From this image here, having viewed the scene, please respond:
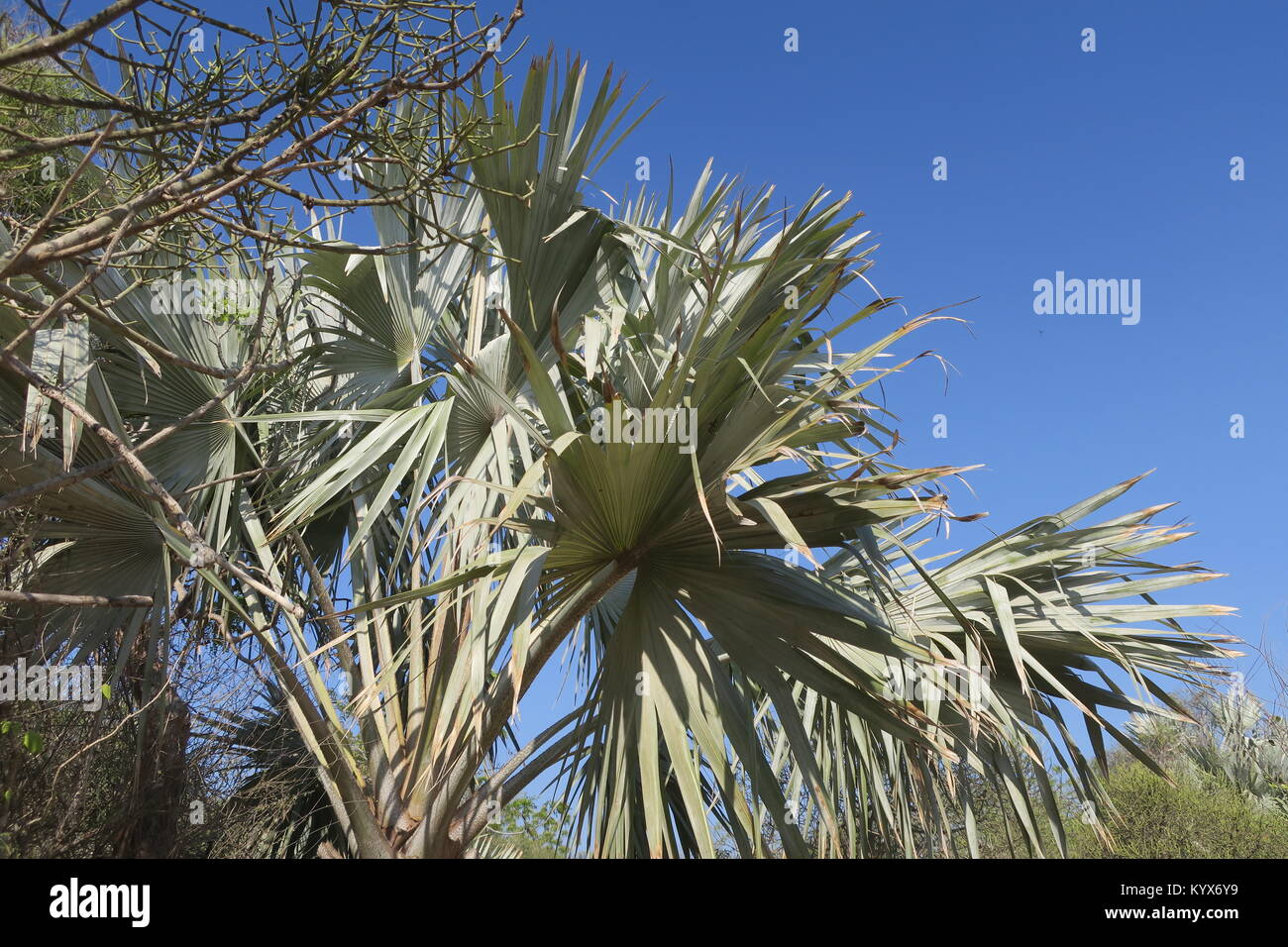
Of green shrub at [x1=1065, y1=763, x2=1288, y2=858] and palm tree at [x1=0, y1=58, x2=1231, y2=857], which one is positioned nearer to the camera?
palm tree at [x1=0, y1=58, x2=1231, y2=857]

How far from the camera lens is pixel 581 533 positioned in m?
3.15

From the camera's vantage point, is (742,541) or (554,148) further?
(554,148)

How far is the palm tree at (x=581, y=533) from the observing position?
9.71 ft

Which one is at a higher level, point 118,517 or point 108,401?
point 108,401

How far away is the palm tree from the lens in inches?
117

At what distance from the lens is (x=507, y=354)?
4215mm

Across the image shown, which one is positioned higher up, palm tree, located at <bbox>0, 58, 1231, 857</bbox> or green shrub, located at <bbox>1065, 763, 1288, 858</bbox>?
palm tree, located at <bbox>0, 58, 1231, 857</bbox>

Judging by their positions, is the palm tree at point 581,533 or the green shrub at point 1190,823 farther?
the green shrub at point 1190,823

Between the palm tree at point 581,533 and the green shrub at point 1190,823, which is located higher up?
the palm tree at point 581,533
